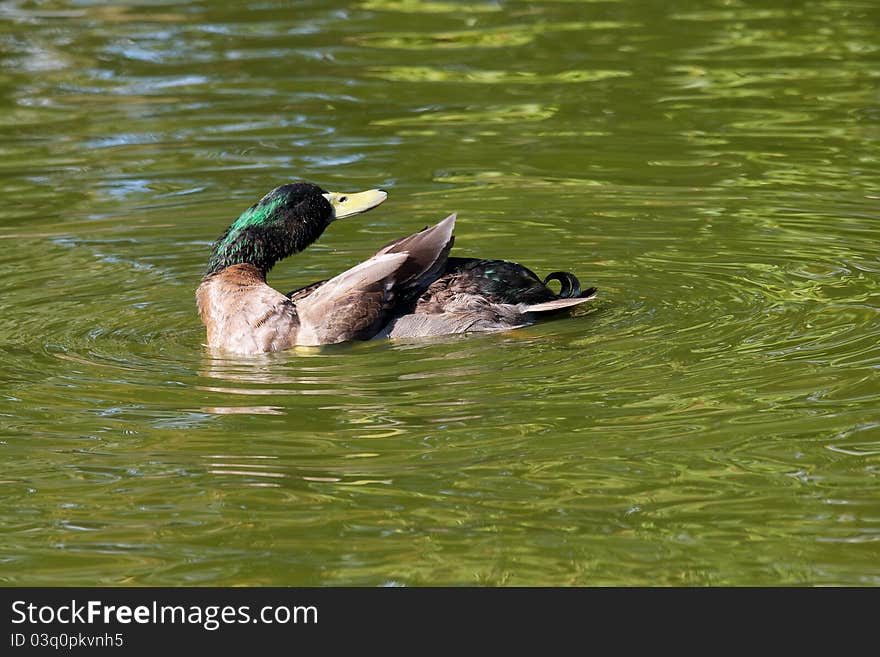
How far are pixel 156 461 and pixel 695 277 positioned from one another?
415cm

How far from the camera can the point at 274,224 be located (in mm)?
9812

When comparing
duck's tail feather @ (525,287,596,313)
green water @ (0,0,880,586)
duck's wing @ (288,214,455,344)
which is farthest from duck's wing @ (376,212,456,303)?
duck's tail feather @ (525,287,596,313)

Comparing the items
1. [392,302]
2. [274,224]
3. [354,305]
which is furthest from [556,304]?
[274,224]

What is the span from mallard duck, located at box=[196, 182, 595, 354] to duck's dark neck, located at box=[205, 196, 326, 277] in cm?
29

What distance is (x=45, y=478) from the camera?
7199 mm

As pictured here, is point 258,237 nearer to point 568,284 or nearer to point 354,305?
point 354,305

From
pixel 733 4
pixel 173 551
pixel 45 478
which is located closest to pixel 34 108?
pixel 733 4

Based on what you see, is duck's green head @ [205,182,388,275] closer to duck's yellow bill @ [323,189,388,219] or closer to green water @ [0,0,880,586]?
duck's yellow bill @ [323,189,388,219]

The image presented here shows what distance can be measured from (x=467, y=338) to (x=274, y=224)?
5.07 feet

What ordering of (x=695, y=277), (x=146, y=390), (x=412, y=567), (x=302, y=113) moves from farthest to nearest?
1. (x=302, y=113)
2. (x=695, y=277)
3. (x=146, y=390)
4. (x=412, y=567)

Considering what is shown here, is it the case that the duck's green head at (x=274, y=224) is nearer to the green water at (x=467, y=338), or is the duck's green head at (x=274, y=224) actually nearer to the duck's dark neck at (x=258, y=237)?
the duck's dark neck at (x=258, y=237)

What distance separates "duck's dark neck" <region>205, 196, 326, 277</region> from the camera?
9773 mm

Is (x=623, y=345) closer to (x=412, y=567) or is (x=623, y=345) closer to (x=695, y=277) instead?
(x=695, y=277)

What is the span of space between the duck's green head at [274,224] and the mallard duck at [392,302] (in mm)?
311
